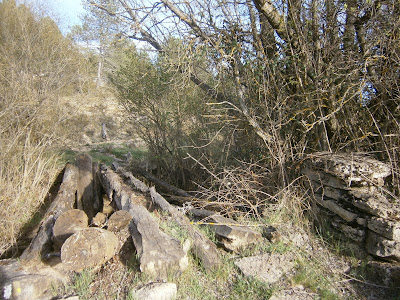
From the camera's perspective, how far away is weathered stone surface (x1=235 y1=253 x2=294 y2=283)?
314cm

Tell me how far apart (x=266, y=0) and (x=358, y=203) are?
340 cm

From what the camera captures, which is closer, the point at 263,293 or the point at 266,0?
the point at 263,293

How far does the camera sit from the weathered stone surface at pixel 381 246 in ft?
10.4

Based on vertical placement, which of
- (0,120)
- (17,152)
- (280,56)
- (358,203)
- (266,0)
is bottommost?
(358,203)

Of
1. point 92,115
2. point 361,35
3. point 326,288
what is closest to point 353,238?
point 326,288

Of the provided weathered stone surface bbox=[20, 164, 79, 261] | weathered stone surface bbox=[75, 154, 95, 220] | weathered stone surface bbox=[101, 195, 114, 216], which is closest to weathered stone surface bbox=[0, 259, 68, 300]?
weathered stone surface bbox=[20, 164, 79, 261]

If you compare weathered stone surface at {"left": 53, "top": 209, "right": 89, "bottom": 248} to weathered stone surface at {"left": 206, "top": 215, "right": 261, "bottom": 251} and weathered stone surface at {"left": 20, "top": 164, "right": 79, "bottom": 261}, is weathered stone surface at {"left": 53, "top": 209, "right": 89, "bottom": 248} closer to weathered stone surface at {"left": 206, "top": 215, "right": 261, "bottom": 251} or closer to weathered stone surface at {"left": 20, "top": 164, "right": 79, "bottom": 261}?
weathered stone surface at {"left": 20, "top": 164, "right": 79, "bottom": 261}

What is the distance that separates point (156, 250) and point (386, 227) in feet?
8.85

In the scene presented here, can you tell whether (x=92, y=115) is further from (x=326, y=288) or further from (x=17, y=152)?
(x=326, y=288)

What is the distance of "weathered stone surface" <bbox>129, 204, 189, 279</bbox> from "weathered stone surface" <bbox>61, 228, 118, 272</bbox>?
1.16 ft

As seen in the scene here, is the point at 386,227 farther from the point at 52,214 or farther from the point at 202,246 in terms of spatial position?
the point at 52,214

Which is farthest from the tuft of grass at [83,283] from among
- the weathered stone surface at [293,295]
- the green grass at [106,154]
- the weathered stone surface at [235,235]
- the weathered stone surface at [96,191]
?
the green grass at [106,154]

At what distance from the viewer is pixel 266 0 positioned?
14.6 feet

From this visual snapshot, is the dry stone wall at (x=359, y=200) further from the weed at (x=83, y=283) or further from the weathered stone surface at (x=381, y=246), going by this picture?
the weed at (x=83, y=283)
